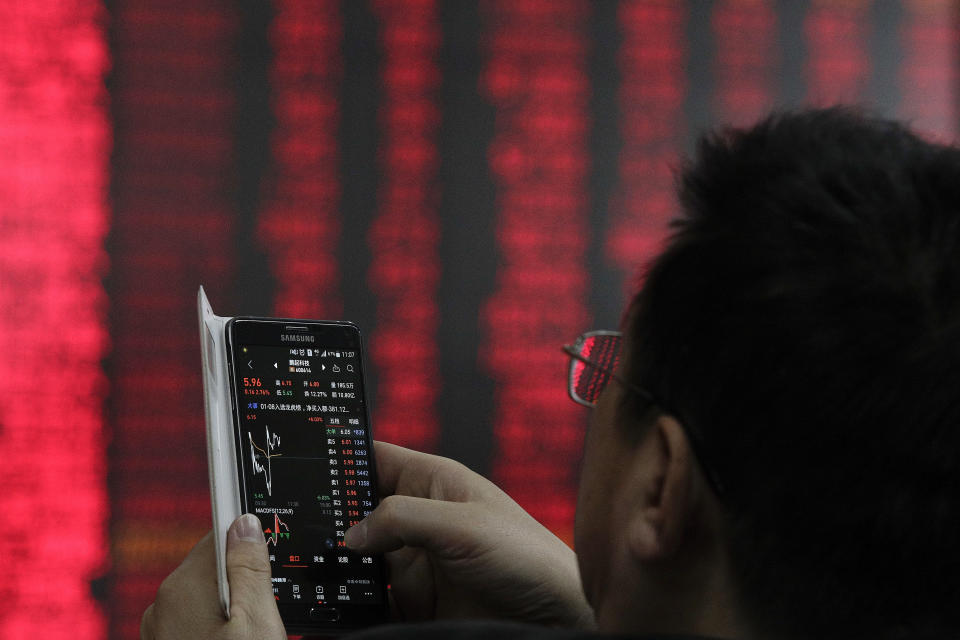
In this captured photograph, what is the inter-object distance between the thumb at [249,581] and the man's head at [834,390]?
332 millimetres

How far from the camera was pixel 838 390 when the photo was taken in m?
0.38

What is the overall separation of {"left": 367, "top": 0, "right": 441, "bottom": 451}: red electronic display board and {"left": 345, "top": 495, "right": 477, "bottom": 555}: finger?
1.42 ft

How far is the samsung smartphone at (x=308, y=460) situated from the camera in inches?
28.2

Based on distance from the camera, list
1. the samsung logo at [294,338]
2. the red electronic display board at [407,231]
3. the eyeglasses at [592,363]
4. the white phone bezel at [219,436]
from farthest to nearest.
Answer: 1. the red electronic display board at [407,231]
2. the samsung logo at [294,338]
3. the white phone bezel at [219,436]
4. the eyeglasses at [592,363]

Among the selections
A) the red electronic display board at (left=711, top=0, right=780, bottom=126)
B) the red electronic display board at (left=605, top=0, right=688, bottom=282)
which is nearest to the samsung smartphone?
the red electronic display board at (left=605, top=0, right=688, bottom=282)

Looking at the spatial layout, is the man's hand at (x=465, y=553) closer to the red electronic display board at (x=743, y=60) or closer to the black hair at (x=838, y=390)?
the black hair at (x=838, y=390)

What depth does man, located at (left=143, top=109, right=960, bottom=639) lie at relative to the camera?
379 mm

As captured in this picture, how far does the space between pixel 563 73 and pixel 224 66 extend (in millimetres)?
404

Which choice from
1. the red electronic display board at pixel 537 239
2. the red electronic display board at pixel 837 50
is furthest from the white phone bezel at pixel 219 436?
the red electronic display board at pixel 837 50

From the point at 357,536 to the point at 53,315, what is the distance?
53 cm

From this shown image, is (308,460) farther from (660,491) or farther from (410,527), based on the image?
(660,491)

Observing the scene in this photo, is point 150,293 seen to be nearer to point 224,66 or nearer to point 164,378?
point 164,378

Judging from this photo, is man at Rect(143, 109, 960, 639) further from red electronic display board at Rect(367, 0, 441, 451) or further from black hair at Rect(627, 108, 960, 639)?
red electronic display board at Rect(367, 0, 441, 451)

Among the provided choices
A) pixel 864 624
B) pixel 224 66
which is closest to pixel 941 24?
pixel 224 66
